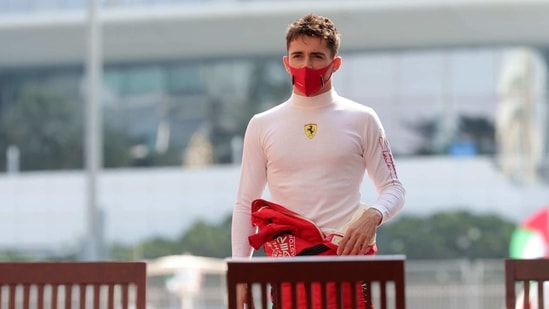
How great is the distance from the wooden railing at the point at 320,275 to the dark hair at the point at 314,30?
817 millimetres

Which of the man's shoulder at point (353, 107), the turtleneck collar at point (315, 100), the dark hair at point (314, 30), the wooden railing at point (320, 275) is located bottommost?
the wooden railing at point (320, 275)

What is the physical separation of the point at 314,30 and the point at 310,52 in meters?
0.07

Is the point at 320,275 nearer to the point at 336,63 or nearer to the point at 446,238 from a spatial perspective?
the point at 336,63

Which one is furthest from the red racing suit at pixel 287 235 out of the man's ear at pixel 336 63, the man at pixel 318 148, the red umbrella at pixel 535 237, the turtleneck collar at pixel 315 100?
the red umbrella at pixel 535 237

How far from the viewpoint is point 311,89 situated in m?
3.47

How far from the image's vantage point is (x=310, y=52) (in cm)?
346

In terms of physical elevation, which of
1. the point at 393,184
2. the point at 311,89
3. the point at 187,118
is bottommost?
the point at 393,184

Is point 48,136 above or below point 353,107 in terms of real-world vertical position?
above

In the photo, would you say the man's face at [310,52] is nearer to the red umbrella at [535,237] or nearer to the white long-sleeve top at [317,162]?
the white long-sleeve top at [317,162]

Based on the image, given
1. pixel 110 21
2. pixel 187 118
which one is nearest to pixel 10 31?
pixel 110 21

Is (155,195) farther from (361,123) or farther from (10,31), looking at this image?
(361,123)

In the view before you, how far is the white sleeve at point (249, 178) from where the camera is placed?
11.7 ft

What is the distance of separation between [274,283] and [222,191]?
34.7 metres

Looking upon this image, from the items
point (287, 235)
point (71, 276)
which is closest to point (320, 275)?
point (287, 235)
